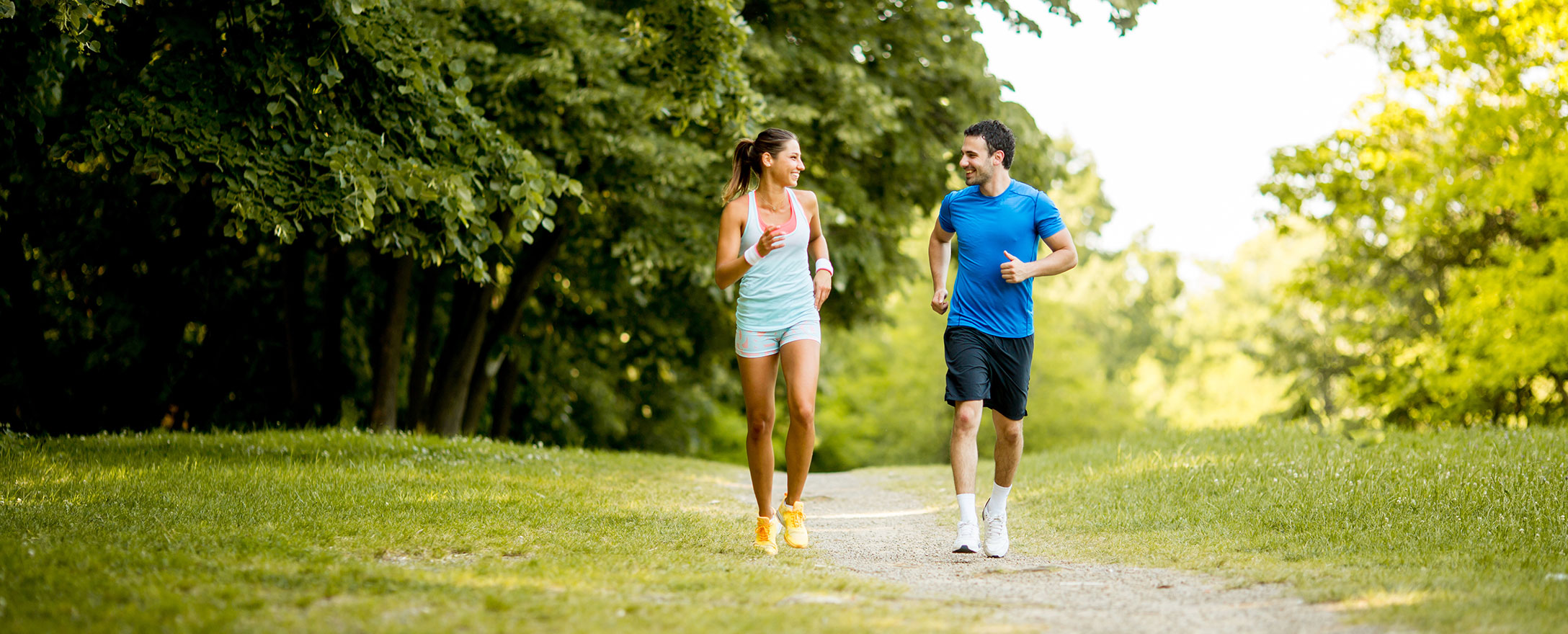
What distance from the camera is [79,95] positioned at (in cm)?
1081

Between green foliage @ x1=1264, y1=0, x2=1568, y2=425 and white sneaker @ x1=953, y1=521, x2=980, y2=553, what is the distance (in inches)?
534

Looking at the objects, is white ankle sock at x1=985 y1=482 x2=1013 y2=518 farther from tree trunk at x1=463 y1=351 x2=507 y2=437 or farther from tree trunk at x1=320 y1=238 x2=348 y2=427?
tree trunk at x1=463 y1=351 x2=507 y2=437

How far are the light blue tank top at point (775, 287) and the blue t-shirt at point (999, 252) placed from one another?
0.84 meters

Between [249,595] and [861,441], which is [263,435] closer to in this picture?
[249,595]

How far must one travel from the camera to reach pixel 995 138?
6.11 m

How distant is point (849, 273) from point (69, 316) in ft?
33.2

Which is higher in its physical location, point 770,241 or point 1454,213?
point 1454,213

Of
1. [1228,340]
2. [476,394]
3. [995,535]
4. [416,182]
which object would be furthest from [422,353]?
[1228,340]

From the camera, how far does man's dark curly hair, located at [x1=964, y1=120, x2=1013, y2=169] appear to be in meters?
6.08

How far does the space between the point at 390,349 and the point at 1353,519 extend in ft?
35.7

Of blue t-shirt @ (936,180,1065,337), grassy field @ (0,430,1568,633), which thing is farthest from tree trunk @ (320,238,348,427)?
blue t-shirt @ (936,180,1065,337)

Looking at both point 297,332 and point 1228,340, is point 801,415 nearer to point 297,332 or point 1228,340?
point 297,332

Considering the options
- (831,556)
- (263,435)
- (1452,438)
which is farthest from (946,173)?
(831,556)

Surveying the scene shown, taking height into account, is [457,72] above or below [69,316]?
above
